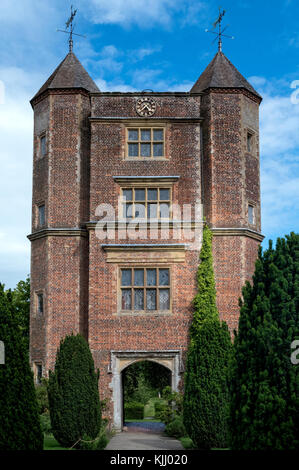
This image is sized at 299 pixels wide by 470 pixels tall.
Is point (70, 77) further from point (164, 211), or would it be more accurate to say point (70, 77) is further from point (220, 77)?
point (164, 211)

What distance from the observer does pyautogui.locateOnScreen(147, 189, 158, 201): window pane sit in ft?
72.1

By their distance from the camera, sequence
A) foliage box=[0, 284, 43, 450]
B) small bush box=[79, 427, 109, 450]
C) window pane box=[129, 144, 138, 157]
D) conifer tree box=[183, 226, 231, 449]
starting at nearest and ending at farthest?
foliage box=[0, 284, 43, 450] < conifer tree box=[183, 226, 231, 449] < small bush box=[79, 427, 109, 450] < window pane box=[129, 144, 138, 157]

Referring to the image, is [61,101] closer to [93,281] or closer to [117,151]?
[117,151]

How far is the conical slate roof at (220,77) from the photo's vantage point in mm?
22906

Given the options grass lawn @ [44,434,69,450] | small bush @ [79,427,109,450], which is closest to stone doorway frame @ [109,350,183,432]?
grass lawn @ [44,434,69,450]

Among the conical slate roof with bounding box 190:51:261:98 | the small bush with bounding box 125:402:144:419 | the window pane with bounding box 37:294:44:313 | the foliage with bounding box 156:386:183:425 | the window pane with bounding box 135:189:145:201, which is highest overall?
the conical slate roof with bounding box 190:51:261:98

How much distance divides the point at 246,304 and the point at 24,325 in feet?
69.1

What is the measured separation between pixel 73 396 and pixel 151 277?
6276 mm

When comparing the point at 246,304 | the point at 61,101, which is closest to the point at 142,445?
the point at 246,304

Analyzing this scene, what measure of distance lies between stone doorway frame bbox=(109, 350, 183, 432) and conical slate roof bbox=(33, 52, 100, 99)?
10.3 m

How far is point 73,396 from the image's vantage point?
15977mm

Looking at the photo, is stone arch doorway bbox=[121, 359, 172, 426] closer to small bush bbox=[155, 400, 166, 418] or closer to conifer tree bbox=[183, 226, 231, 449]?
Answer: small bush bbox=[155, 400, 166, 418]

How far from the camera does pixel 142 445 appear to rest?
16.7m

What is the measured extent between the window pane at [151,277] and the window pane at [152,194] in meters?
2.69
